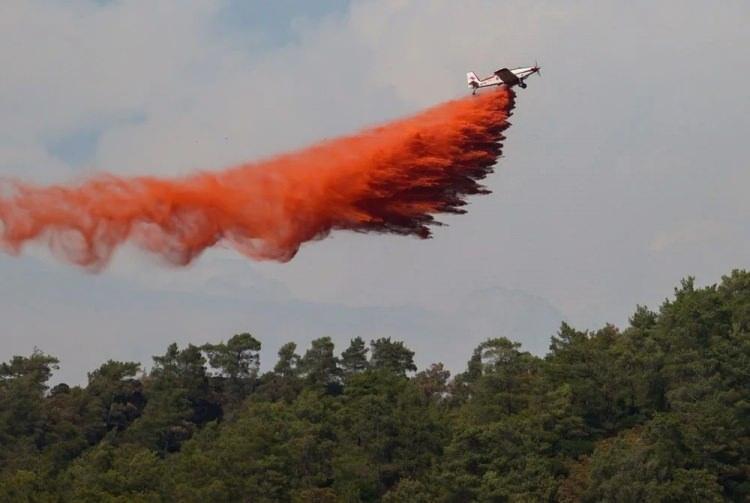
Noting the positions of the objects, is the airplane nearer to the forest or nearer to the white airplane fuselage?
the white airplane fuselage

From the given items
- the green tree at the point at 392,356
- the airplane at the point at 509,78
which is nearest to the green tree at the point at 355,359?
the green tree at the point at 392,356

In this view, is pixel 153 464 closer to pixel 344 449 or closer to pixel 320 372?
pixel 344 449

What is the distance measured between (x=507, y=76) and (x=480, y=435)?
32.9 meters

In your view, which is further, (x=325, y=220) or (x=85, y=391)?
(x=85, y=391)

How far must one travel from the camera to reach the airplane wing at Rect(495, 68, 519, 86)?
155ft

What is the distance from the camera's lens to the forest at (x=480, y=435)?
7069 cm

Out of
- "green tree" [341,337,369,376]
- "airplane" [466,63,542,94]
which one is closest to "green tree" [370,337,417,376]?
"green tree" [341,337,369,376]

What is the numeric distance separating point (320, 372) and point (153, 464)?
33.2 metres

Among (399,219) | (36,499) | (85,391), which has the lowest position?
(36,499)

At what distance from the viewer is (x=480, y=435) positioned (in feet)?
249

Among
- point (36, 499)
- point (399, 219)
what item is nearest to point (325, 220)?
point (399, 219)

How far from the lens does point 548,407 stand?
261 feet

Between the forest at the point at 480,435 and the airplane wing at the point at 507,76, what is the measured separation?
28707 mm

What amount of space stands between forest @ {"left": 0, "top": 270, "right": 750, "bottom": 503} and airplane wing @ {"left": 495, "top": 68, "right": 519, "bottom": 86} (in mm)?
28707
